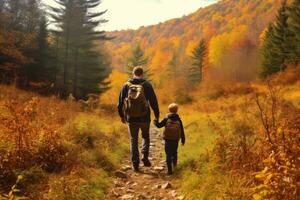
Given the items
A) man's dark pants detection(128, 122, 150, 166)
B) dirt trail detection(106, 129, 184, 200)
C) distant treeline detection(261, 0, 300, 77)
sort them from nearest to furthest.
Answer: dirt trail detection(106, 129, 184, 200), man's dark pants detection(128, 122, 150, 166), distant treeline detection(261, 0, 300, 77)

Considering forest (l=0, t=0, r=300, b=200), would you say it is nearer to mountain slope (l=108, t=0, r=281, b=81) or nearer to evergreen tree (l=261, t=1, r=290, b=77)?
evergreen tree (l=261, t=1, r=290, b=77)

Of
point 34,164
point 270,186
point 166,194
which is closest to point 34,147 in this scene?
point 34,164

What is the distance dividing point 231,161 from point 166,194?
133 cm

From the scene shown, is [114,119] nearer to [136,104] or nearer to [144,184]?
[136,104]

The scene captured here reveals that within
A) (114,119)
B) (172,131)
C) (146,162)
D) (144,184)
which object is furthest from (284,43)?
(144,184)

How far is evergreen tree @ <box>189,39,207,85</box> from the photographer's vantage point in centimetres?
5959

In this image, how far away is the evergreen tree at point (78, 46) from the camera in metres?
29.8

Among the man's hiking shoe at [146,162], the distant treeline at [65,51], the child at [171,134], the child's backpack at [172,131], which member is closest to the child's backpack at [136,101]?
the child at [171,134]

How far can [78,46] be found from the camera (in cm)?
2975

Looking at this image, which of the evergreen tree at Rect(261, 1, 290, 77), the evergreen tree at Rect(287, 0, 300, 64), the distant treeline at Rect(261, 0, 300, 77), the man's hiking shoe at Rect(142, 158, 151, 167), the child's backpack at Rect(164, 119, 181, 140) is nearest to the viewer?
the child's backpack at Rect(164, 119, 181, 140)

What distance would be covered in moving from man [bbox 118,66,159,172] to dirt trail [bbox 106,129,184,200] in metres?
0.37

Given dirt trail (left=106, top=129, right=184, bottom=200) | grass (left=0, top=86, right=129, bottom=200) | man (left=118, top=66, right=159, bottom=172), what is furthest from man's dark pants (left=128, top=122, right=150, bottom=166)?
grass (left=0, top=86, right=129, bottom=200)

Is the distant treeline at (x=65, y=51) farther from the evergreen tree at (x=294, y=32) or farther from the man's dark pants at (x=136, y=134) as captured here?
the man's dark pants at (x=136, y=134)

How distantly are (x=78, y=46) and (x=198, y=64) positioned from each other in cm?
3422
